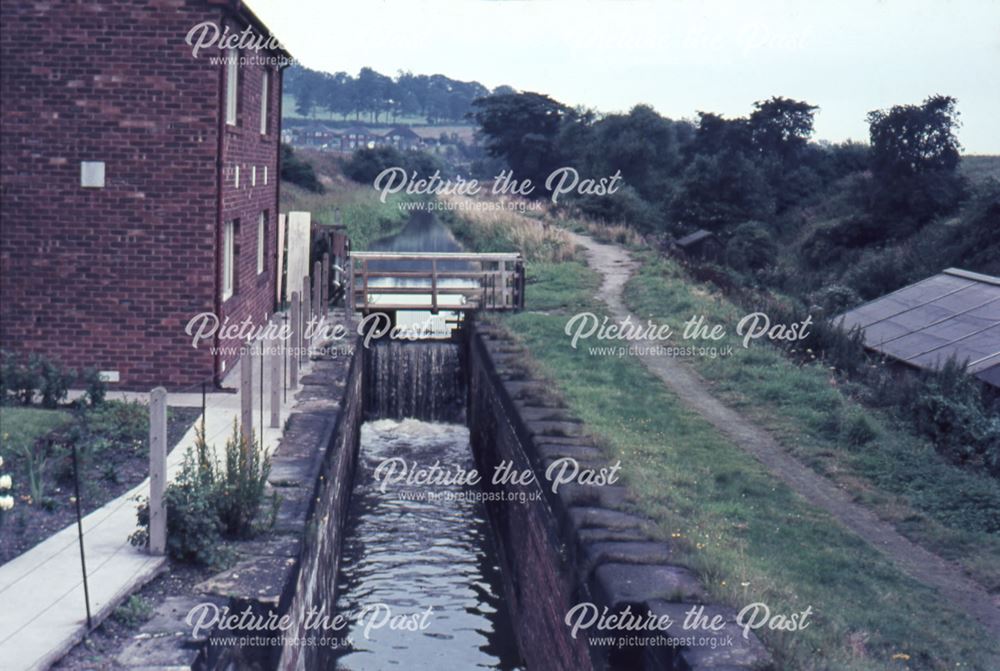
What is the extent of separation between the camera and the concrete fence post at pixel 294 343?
11.4 m

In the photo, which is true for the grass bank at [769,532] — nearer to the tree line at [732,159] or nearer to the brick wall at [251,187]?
the brick wall at [251,187]

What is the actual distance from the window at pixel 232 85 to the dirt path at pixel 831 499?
653cm

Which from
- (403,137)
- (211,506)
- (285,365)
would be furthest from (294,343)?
(403,137)

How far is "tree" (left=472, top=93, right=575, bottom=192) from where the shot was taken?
6259 cm

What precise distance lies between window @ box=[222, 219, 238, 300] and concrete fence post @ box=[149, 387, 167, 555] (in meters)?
6.76

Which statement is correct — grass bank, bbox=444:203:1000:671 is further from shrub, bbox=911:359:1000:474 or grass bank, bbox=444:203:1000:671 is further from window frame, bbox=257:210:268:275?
window frame, bbox=257:210:268:275

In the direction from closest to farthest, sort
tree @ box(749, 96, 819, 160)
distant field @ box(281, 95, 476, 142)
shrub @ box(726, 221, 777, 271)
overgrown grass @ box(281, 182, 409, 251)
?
shrub @ box(726, 221, 777, 271), overgrown grass @ box(281, 182, 409, 251), tree @ box(749, 96, 819, 160), distant field @ box(281, 95, 476, 142)

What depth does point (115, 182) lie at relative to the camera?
11.3 m

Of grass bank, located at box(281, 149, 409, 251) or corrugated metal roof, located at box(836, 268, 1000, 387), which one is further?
grass bank, located at box(281, 149, 409, 251)

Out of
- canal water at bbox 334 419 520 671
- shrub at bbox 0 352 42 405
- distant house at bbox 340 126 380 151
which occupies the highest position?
distant house at bbox 340 126 380 151

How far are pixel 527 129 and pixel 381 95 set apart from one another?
91997 mm

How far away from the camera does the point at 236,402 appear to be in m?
10.9

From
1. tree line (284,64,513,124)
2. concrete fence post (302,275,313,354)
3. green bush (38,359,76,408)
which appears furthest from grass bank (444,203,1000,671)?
tree line (284,64,513,124)

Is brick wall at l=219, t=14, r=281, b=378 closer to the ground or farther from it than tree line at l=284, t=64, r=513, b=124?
closer to the ground
